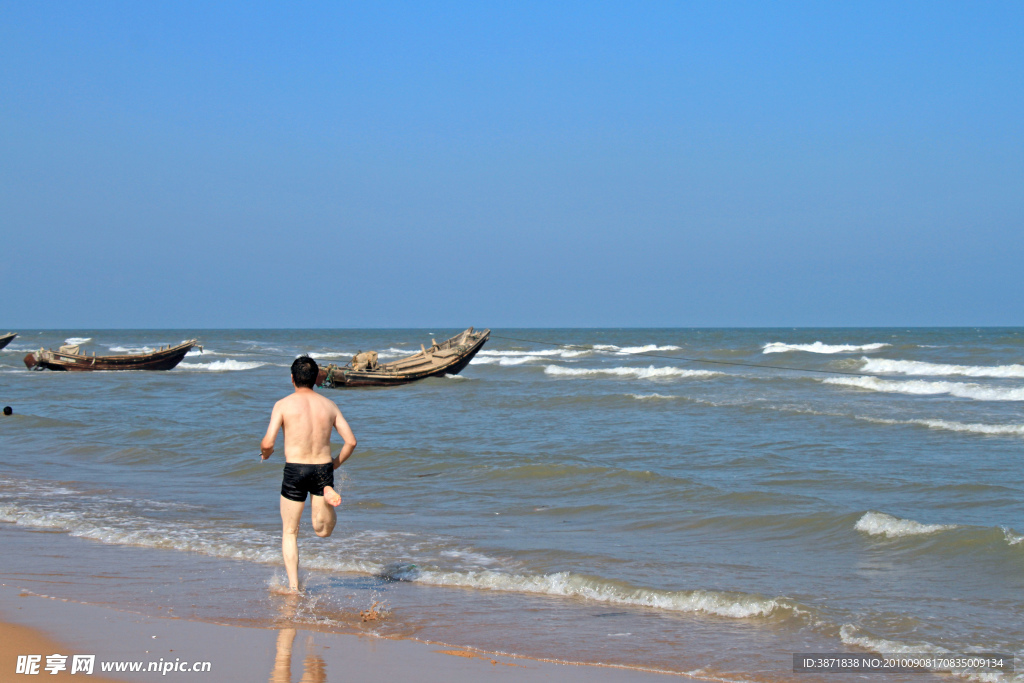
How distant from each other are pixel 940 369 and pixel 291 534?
3018cm

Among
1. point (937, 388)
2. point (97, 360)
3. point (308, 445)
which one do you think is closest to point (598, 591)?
point (308, 445)

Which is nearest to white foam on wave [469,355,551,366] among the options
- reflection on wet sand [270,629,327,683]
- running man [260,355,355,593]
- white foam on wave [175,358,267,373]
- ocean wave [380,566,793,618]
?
white foam on wave [175,358,267,373]

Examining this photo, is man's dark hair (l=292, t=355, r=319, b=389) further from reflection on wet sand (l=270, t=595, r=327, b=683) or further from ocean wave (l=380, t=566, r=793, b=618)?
ocean wave (l=380, t=566, r=793, b=618)

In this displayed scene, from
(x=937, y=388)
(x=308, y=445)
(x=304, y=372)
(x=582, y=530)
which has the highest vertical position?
(x=304, y=372)

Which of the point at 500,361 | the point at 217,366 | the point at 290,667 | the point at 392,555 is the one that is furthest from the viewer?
the point at 500,361

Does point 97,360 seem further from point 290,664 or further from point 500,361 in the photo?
point 290,664

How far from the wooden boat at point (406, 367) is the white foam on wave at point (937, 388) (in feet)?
38.6

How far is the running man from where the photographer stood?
17.1 ft

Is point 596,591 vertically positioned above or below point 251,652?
below

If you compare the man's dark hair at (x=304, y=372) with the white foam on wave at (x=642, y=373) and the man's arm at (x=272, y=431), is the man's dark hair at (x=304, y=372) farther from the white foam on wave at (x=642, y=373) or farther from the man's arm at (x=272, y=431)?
the white foam on wave at (x=642, y=373)

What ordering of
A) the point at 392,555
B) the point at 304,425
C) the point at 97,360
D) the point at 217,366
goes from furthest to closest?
the point at 217,366 < the point at 97,360 < the point at 392,555 < the point at 304,425

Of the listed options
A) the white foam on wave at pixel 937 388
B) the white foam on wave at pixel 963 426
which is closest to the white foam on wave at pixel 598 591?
the white foam on wave at pixel 963 426

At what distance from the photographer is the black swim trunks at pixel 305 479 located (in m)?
5.25

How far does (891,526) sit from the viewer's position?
7.62 metres
